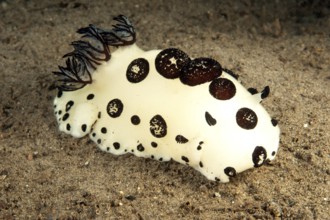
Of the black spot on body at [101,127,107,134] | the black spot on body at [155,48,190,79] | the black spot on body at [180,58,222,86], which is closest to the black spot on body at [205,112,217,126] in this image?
the black spot on body at [180,58,222,86]

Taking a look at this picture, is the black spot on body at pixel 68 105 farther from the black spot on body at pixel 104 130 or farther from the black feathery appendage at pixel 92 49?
the black spot on body at pixel 104 130

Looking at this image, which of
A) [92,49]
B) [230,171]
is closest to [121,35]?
[92,49]

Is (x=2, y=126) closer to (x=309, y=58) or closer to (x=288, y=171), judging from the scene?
(x=288, y=171)

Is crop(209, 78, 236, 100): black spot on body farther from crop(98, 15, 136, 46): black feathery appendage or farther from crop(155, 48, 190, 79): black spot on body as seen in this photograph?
crop(98, 15, 136, 46): black feathery appendage

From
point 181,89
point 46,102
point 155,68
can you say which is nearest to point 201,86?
point 181,89

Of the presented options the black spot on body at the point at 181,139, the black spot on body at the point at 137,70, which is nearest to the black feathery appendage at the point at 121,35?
the black spot on body at the point at 137,70
